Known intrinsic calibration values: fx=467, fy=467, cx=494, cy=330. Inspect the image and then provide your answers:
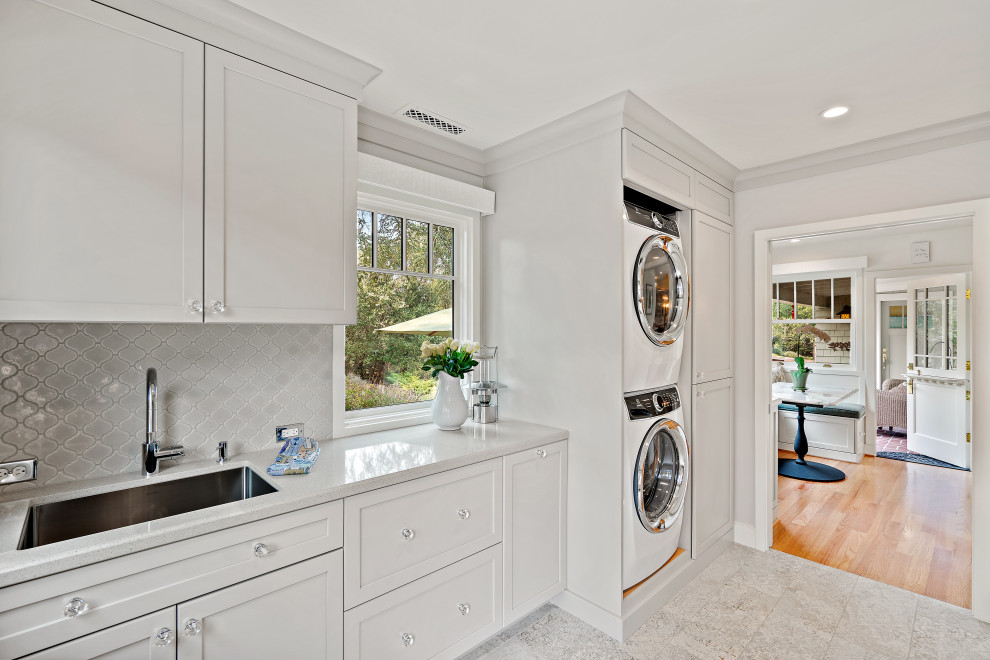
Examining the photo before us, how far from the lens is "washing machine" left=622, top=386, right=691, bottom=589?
2186 mm

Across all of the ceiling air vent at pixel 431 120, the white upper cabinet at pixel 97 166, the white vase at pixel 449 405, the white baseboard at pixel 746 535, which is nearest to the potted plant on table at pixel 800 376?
the white baseboard at pixel 746 535

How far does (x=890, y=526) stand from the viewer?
10.8 feet

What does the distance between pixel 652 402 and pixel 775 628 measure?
46.9 inches

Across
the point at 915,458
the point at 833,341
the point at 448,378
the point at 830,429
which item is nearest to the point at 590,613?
the point at 448,378

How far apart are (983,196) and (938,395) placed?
3.65 meters

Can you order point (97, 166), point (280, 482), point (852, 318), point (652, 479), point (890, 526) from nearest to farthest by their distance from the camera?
point (97, 166) < point (280, 482) < point (652, 479) < point (890, 526) < point (852, 318)

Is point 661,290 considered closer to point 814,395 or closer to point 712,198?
point 712,198

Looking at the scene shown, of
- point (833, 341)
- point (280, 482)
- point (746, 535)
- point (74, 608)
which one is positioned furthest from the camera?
point (833, 341)

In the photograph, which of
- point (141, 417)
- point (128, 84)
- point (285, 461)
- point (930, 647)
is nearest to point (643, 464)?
point (930, 647)

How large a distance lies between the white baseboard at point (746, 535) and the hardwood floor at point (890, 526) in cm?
14

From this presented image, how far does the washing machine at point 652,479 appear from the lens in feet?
7.17

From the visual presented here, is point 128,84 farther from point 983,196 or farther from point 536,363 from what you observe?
point 983,196

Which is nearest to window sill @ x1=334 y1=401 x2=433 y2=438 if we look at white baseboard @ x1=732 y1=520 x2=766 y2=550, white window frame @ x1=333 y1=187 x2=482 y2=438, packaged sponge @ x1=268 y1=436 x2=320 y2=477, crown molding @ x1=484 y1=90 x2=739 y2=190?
white window frame @ x1=333 y1=187 x2=482 y2=438

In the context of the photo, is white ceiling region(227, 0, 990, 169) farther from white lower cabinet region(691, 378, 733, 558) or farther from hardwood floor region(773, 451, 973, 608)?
hardwood floor region(773, 451, 973, 608)
